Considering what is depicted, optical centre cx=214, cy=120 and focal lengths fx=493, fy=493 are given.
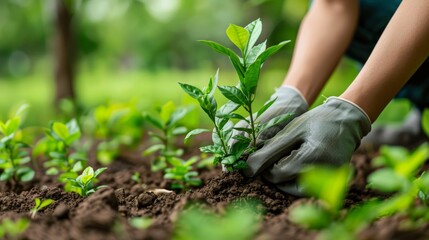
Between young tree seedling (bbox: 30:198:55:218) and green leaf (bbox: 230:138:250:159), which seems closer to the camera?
young tree seedling (bbox: 30:198:55:218)

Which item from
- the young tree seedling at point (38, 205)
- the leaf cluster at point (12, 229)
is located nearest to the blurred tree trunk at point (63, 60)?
the young tree seedling at point (38, 205)

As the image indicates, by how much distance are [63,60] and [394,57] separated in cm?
404

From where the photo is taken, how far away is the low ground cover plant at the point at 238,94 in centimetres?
132

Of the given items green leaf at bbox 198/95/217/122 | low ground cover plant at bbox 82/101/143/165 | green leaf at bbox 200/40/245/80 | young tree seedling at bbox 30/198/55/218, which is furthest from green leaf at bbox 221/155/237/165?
low ground cover plant at bbox 82/101/143/165

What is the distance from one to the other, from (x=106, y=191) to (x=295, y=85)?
0.86 metres

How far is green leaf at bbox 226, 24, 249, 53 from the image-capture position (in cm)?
131

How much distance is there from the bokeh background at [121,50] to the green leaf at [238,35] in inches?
11.7

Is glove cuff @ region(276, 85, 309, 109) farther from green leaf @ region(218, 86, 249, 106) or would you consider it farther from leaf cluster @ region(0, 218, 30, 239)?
leaf cluster @ region(0, 218, 30, 239)

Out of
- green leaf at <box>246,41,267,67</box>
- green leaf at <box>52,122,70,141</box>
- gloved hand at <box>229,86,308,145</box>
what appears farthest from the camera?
green leaf at <box>52,122,70,141</box>

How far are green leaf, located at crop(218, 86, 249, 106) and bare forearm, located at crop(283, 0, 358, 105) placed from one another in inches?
18.9

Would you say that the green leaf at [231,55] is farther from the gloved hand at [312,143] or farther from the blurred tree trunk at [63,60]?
the blurred tree trunk at [63,60]

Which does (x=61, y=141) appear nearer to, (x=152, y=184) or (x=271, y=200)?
(x=152, y=184)

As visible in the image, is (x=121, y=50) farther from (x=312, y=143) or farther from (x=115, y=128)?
(x=312, y=143)

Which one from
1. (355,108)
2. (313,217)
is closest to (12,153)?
(355,108)
